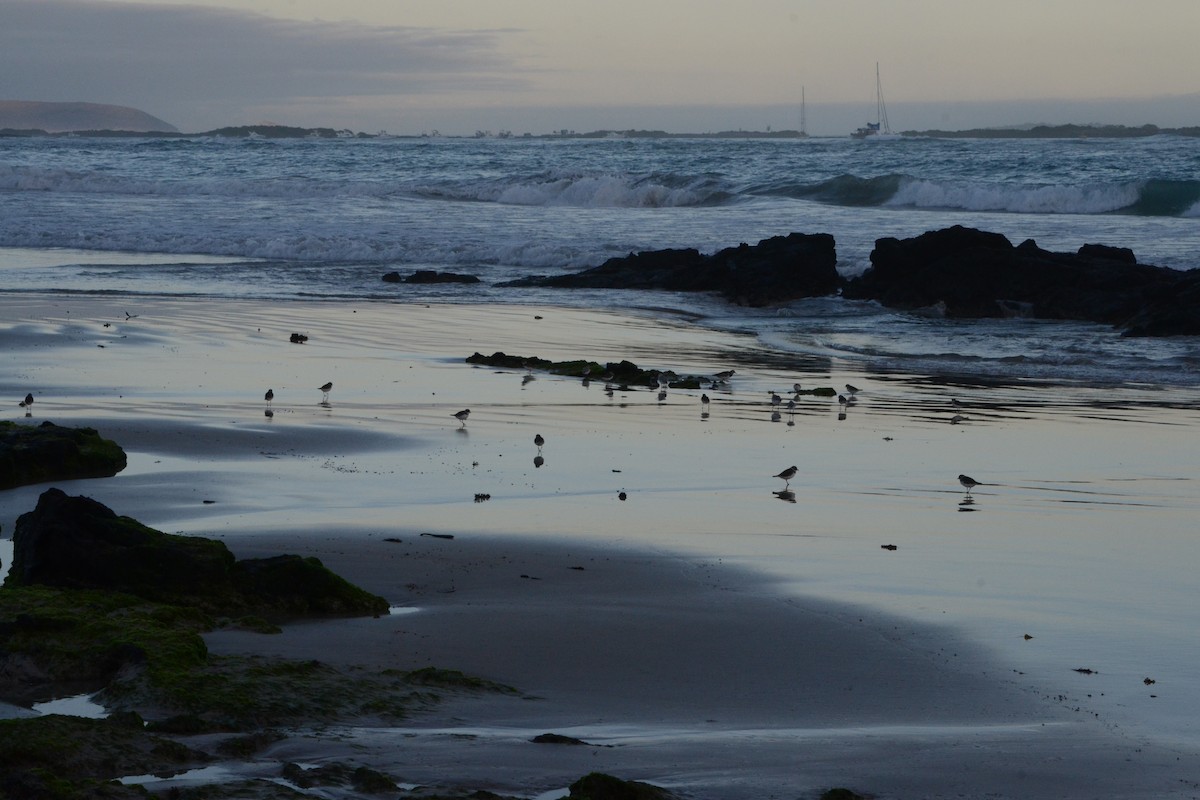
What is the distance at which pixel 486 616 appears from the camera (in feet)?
21.9

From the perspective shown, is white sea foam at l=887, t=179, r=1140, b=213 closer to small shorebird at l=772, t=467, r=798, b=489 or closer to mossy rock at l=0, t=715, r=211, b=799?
small shorebird at l=772, t=467, r=798, b=489

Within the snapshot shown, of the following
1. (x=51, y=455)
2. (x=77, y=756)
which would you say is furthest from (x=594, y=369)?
(x=77, y=756)

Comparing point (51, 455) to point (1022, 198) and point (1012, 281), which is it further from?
point (1022, 198)

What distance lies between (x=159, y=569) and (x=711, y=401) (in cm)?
860

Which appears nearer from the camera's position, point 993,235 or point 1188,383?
point 1188,383

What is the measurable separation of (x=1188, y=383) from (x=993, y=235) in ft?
32.2

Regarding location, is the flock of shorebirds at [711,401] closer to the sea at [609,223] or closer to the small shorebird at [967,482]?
the small shorebird at [967,482]

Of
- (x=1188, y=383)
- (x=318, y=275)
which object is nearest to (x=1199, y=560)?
(x=1188, y=383)

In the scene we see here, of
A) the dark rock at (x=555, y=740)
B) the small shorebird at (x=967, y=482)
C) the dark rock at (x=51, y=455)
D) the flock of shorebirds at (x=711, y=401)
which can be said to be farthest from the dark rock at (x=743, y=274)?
the dark rock at (x=555, y=740)

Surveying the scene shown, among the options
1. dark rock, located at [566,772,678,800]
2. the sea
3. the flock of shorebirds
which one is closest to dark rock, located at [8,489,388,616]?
dark rock, located at [566,772,678,800]

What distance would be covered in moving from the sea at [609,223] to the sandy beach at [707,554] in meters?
5.26

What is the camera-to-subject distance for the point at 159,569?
643 cm

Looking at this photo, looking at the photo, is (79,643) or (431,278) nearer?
(79,643)

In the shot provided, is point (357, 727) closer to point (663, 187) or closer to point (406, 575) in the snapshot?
point (406, 575)
